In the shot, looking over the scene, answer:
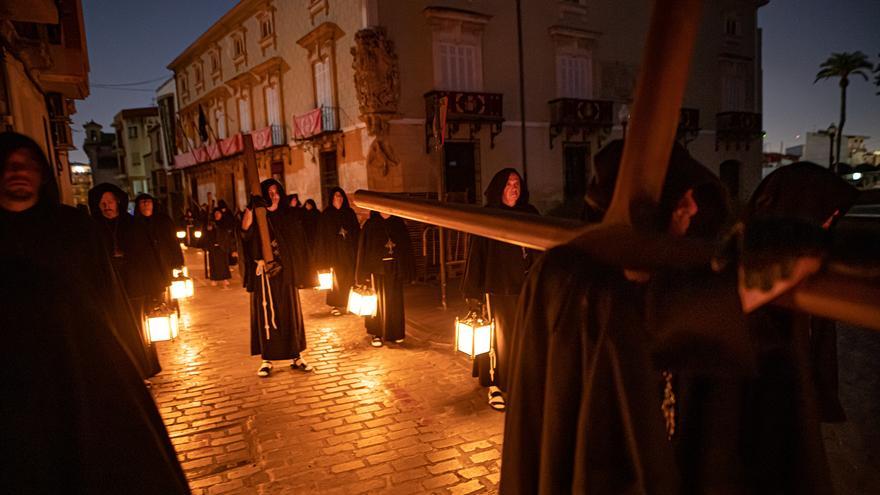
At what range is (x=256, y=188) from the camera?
17.3 ft

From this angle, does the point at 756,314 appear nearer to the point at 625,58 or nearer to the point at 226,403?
the point at 226,403

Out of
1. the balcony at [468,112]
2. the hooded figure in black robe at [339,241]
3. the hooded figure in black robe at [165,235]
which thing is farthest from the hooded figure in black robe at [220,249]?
the balcony at [468,112]

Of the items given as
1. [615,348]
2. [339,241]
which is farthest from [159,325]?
[615,348]

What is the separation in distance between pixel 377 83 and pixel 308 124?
446cm

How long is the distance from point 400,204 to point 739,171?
90.2 feet

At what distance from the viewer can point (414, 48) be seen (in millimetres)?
16766

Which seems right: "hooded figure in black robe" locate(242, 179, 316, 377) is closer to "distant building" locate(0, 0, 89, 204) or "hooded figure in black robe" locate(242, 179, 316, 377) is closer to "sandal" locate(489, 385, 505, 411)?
"sandal" locate(489, 385, 505, 411)

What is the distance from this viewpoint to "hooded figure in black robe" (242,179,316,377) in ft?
19.7

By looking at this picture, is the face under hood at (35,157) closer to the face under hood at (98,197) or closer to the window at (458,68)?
the face under hood at (98,197)

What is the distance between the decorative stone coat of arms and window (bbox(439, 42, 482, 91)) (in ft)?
6.44

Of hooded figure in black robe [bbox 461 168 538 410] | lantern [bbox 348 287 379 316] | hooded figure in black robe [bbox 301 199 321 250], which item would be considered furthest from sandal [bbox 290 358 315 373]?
hooded figure in black robe [bbox 301 199 321 250]

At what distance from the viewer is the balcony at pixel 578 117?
62.3 feet

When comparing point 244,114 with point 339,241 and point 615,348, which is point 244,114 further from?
point 615,348

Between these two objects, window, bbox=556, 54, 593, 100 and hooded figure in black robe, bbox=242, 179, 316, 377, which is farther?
window, bbox=556, 54, 593, 100
